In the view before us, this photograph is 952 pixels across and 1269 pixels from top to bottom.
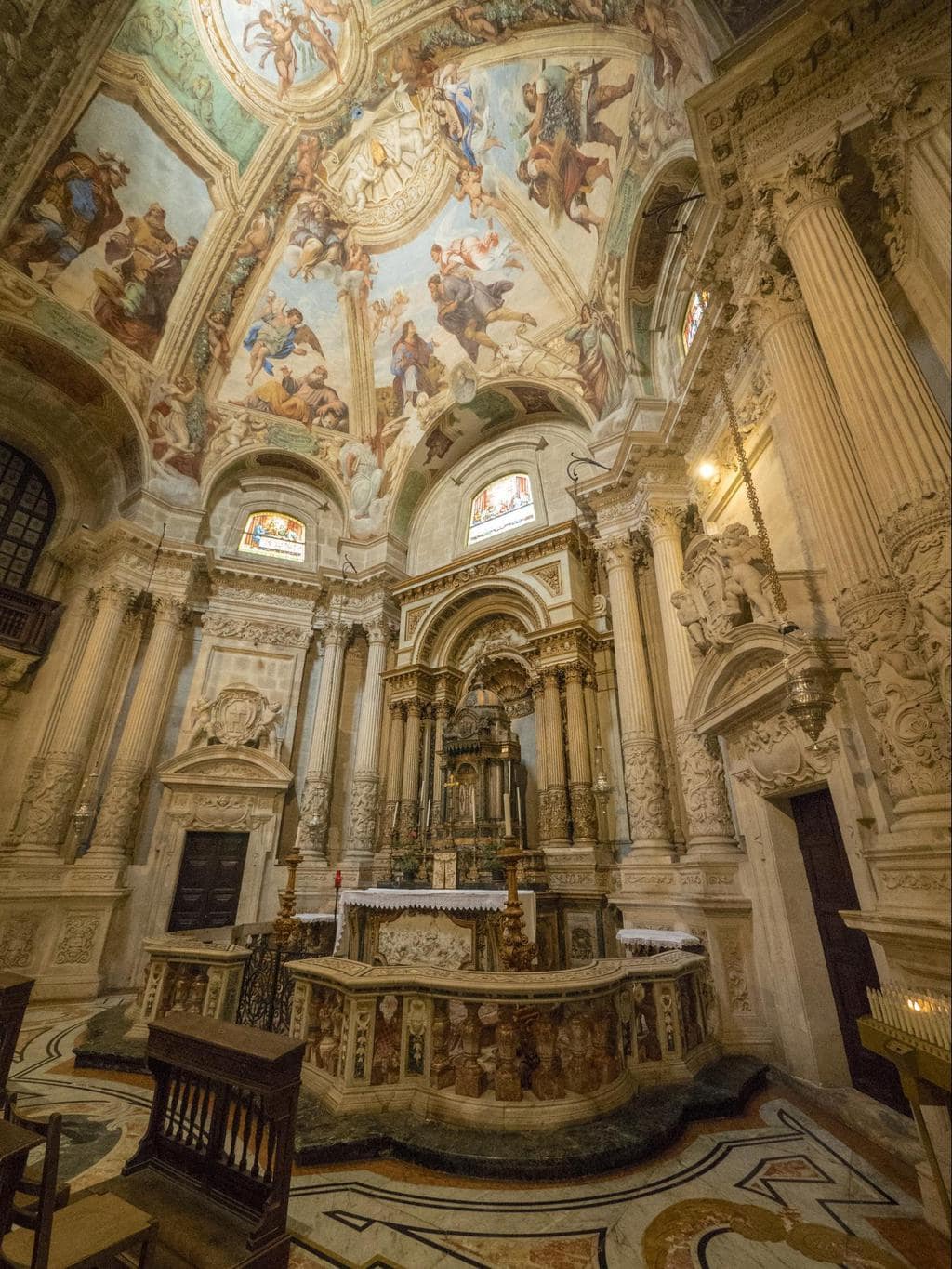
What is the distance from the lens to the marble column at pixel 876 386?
11.7 ft

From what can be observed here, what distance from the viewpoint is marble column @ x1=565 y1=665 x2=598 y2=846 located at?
32.1 feet

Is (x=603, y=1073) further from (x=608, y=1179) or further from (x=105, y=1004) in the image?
(x=105, y=1004)

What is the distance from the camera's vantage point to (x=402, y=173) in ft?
44.5

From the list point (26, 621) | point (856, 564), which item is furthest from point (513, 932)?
point (26, 621)

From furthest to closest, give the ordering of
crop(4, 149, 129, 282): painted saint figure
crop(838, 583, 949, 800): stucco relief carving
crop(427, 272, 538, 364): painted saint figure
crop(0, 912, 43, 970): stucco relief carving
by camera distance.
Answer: crop(427, 272, 538, 364): painted saint figure, crop(4, 149, 129, 282): painted saint figure, crop(0, 912, 43, 970): stucco relief carving, crop(838, 583, 949, 800): stucco relief carving

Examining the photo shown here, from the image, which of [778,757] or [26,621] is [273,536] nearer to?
[26,621]

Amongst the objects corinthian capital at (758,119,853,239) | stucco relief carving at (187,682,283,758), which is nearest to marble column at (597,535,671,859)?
corinthian capital at (758,119,853,239)

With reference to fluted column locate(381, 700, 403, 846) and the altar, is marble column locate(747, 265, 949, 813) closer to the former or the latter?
the altar

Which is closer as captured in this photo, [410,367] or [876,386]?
[876,386]

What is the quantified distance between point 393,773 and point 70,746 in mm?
6397

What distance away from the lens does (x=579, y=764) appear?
33.8ft

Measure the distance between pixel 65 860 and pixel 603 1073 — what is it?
34.6 feet

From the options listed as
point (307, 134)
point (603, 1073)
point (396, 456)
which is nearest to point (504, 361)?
point (396, 456)

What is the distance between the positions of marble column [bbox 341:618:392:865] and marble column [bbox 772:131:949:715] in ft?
35.6
